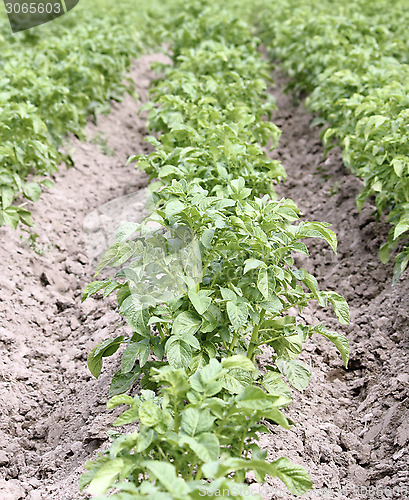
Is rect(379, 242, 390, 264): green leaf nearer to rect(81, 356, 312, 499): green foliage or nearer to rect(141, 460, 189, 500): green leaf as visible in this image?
rect(81, 356, 312, 499): green foliage

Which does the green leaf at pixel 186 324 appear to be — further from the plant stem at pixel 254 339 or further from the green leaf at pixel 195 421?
the green leaf at pixel 195 421

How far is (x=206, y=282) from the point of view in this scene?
2.89 meters

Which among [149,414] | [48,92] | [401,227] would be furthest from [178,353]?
[48,92]

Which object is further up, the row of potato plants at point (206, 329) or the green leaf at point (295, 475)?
the row of potato plants at point (206, 329)

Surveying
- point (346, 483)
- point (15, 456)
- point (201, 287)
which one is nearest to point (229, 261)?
point (201, 287)

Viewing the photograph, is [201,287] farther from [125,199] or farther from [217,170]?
[125,199]

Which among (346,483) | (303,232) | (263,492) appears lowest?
(346,483)

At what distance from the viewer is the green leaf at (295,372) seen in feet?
9.07

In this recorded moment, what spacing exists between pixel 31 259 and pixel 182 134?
4.56ft

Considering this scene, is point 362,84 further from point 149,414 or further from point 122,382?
point 149,414

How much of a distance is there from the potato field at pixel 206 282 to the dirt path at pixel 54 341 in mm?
14

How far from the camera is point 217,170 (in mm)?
3562

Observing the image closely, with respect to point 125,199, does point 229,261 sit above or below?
above

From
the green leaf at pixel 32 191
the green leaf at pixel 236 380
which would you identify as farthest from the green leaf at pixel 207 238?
the green leaf at pixel 32 191
